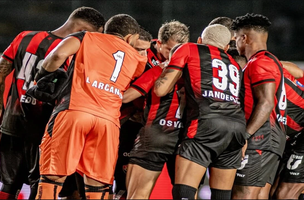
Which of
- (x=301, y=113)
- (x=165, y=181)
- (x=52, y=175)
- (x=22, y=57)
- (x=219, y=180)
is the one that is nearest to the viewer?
(x=52, y=175)

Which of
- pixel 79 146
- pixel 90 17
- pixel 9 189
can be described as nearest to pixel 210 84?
pixel 79 146

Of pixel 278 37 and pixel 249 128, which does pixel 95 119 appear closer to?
pixel 249 128

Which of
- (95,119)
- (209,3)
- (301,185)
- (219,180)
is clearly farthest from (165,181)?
(209,3)

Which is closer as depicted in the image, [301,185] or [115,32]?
[115,32]

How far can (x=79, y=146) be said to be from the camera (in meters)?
3.60

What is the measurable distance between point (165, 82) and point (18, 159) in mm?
1617

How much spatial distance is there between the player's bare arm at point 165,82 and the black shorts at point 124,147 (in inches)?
36.7

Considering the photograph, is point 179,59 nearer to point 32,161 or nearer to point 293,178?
point 32,161

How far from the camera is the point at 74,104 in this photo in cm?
361

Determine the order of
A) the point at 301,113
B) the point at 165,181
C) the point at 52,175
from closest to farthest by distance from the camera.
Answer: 1. the point at 52,175
2. the point at 301,113
3. the point at 165,181

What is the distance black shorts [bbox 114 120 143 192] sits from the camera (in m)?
4.64

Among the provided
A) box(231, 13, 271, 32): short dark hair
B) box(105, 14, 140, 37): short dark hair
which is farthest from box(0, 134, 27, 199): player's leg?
box(231, 13, 271, 32): short dark hair

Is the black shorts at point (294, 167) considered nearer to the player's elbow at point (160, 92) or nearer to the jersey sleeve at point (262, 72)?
the jersey sleeve at point (262, 72)

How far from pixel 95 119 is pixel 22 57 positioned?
113 cm
